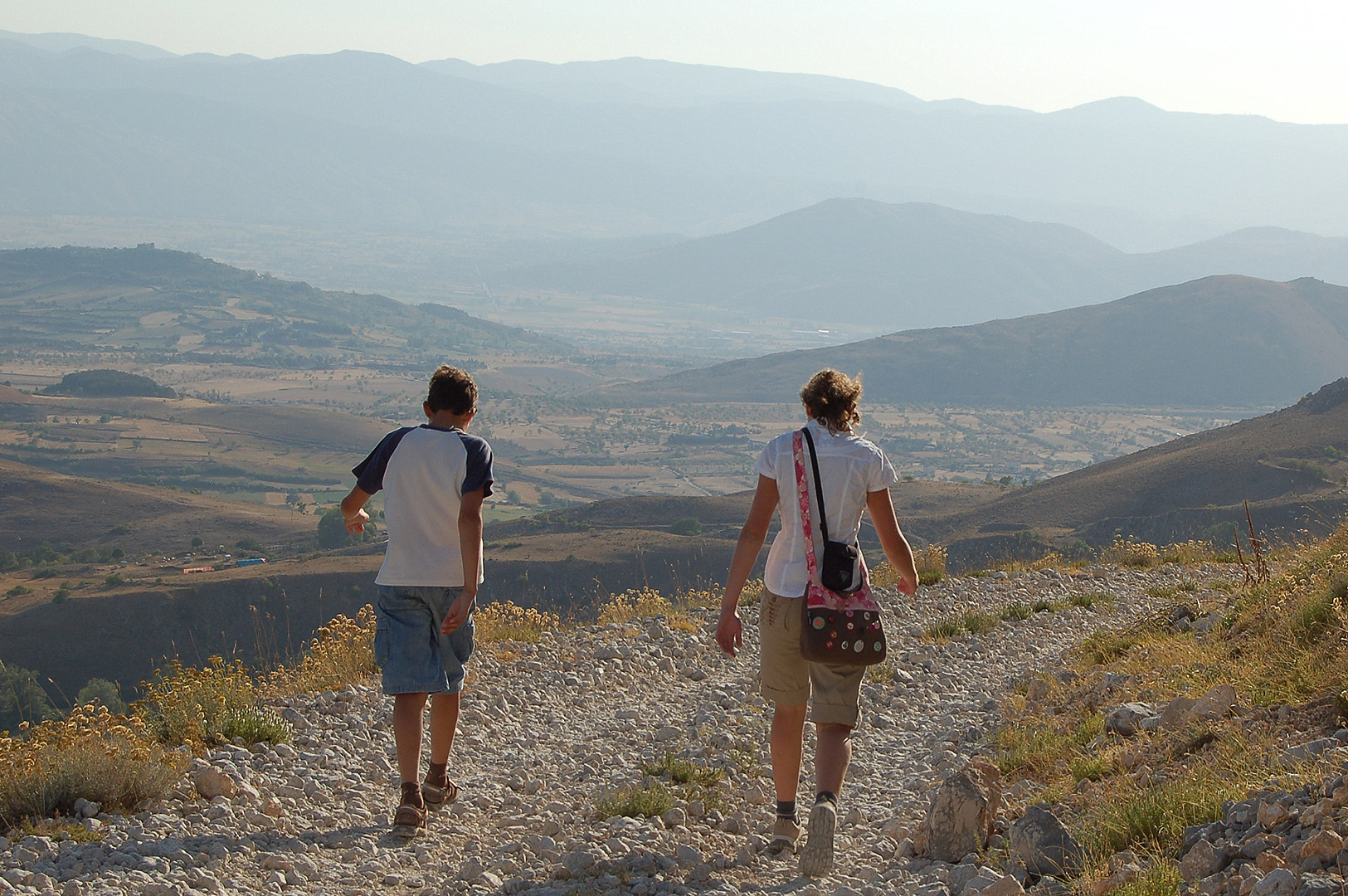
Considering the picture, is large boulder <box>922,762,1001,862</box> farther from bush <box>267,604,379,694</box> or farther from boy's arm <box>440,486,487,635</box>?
bush <box>267,604,379,694</box>

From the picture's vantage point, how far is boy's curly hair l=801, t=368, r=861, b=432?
4.64 meters

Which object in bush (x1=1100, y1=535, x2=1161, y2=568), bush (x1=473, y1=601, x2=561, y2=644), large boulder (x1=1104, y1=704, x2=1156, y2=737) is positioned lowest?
bush (x1=1100, y1=535, x2=1161, y2=568)

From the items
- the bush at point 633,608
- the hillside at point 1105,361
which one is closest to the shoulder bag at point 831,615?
the bush at point 633,608

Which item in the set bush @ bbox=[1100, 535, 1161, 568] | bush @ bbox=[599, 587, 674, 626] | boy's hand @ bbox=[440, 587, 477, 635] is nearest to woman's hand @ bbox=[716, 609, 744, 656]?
boy's hand @ bbox=[440, 587, 477, 635]

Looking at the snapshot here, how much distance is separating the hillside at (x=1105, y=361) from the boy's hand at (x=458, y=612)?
6105 inches

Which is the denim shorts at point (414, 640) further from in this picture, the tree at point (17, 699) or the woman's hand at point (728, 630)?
the tree at point (17, 699)

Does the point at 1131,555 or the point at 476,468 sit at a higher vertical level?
the point at 476,468

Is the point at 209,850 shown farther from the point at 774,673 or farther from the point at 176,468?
the point at 176,468

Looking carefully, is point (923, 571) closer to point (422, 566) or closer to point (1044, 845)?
point (422, 566)

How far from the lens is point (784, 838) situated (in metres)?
4.67

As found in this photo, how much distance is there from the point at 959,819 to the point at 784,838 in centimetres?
71

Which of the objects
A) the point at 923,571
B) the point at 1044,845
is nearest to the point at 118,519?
the point at 923,571

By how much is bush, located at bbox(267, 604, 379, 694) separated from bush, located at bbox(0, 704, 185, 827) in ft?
6.87

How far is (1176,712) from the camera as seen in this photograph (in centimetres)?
519
